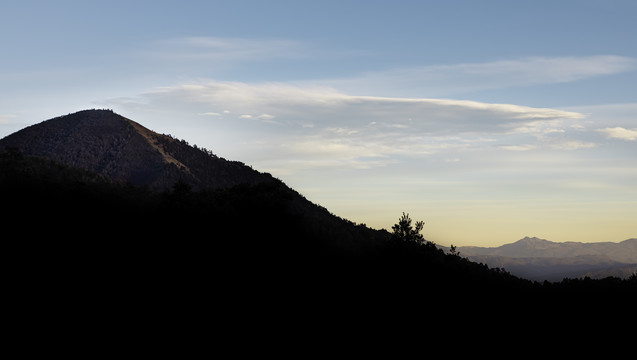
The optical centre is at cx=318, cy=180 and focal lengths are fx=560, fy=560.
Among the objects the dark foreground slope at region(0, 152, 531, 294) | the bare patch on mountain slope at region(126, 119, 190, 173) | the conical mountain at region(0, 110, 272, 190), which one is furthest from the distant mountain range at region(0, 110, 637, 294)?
the bare patch on mountain slope at region(126, 119, 190, 173)

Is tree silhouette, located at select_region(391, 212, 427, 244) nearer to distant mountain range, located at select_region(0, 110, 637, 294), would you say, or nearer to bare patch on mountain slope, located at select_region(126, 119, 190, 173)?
distant mountain range, located at select_region(0, 110, 637, 294)

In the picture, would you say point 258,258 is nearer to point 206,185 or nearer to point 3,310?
point 3,310

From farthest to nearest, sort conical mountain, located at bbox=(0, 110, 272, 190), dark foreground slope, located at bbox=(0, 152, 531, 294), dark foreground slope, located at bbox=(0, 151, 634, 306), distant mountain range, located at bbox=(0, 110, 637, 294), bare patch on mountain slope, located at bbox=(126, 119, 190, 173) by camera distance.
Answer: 1. bare patch on mountain slope, located at bbox=(126, 119, 190, 173)
2. conical mountain, located at bbox=(0, 110, 272, 190)
3. dark foreground slope, located at bbox=(0, 152, 531, 294)
4. distant mountain range, located at bbox=(0, 110, 637, 294)
5. dark foreground slope, located at bbox=(0, 151, 634, 306)

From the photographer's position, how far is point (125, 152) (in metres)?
127

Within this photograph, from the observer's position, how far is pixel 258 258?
48.8 meters

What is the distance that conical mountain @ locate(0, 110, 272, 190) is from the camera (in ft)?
387

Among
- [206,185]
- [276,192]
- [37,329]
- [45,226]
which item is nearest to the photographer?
[37,329]

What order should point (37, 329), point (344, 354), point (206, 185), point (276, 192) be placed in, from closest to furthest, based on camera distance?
point (37, 329)
point (344, 354)
point (276, 192)
point (206, 185)

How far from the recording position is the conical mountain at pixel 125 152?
118 metres

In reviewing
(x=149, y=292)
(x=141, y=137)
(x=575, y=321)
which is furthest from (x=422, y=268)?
(x=141, y=137)

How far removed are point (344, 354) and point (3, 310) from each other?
73.4ft

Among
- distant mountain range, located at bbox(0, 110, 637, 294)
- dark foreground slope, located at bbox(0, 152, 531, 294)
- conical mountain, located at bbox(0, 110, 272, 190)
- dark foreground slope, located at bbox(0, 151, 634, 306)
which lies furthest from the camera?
conical mountain, located at bbox(0, 110, 272, 190)

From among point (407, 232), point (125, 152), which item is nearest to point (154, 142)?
→ point (125, 152)

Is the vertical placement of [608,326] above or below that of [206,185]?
below
